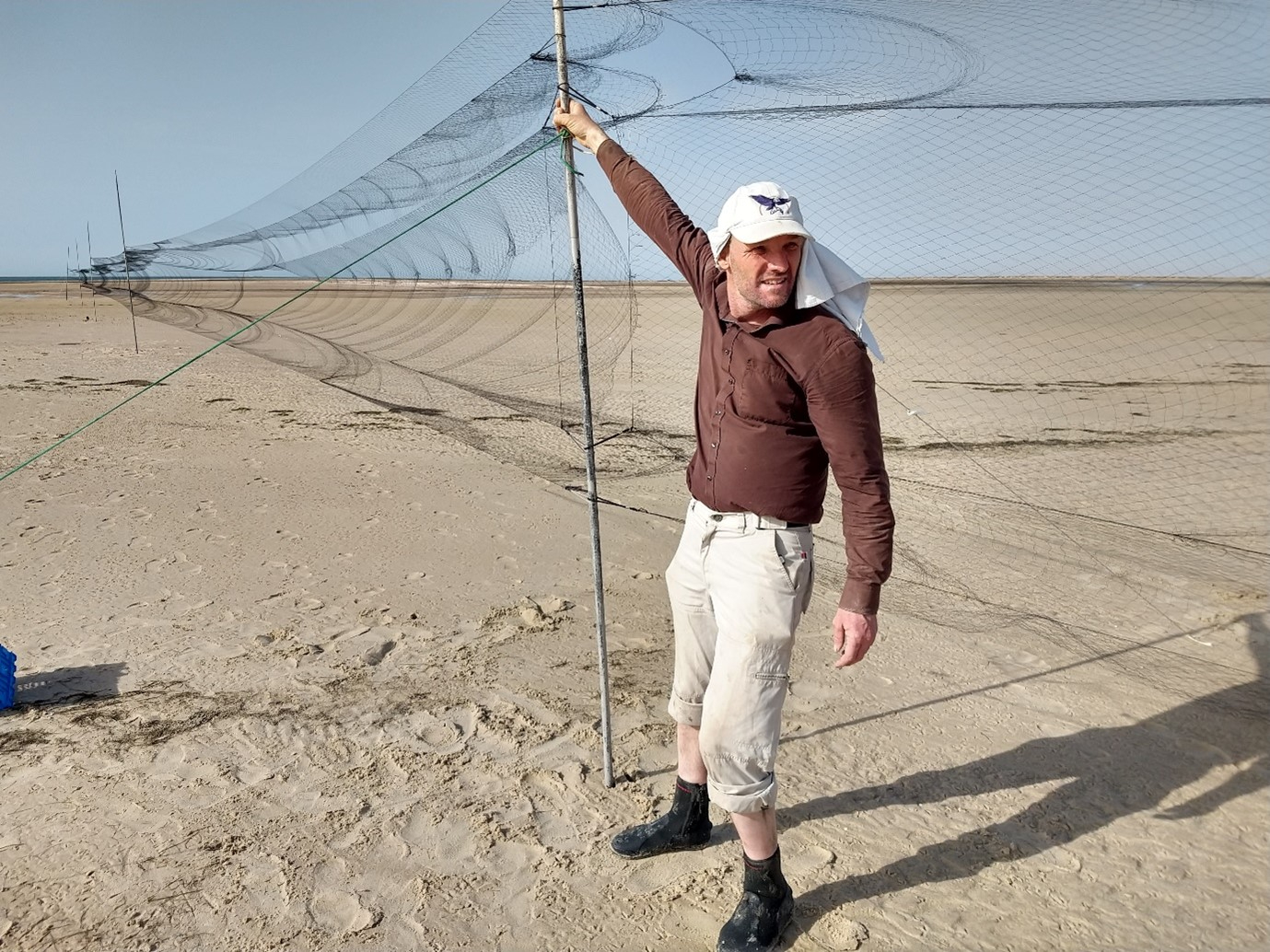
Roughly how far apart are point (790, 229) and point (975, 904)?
6.72 ft

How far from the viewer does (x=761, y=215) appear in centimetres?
201

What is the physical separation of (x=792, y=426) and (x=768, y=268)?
0.40 metres

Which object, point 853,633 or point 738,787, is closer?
point 853,633

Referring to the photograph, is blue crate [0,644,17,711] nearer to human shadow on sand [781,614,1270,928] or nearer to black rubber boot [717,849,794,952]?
black rubber boot [717,849,794,952]

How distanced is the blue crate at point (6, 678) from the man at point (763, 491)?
2.90 m

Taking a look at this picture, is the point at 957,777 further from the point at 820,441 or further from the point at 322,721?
the point at 322,721

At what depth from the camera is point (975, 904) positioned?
8.34 ft

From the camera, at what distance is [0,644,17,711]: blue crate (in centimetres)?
346

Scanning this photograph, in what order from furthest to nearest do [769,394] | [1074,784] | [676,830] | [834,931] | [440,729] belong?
[440,729] → [1074,784] → [676,830] → [834,931] → [769,394]

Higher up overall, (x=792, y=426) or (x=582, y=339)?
(x=582, y=339)

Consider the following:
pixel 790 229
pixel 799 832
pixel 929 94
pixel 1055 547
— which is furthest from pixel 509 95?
pixel 1055 547

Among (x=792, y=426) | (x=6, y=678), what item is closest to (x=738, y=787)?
(x=792, y=426)

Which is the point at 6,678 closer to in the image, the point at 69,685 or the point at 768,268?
the point at 69,685

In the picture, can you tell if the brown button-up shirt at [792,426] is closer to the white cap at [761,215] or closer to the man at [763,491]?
the man at [763,491]
